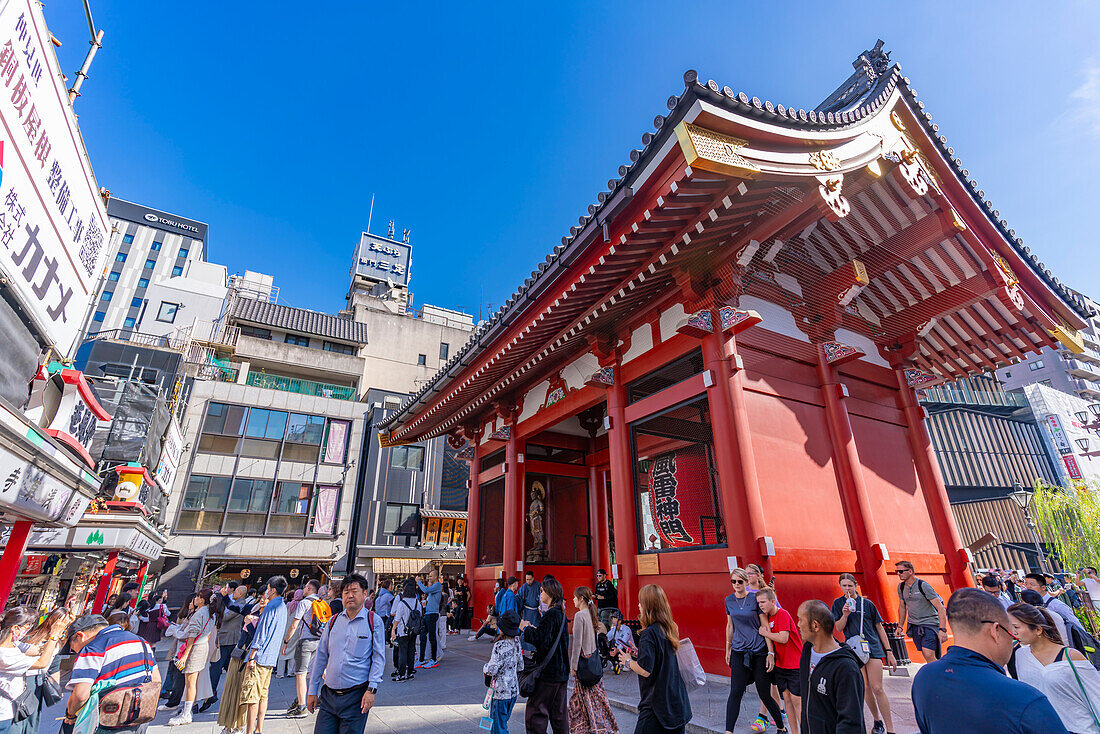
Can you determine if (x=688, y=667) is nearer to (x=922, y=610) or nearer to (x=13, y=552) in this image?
(x=922, y=610)

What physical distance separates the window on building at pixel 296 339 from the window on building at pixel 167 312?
54.1ft

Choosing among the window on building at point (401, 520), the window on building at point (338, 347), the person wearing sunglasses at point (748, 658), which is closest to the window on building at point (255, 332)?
the window on building at point (338, 347)

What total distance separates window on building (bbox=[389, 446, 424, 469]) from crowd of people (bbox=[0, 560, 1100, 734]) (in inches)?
989

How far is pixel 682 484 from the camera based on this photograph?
12516mm

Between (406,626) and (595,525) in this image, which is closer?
(406,626)

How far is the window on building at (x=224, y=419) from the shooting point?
95.1 ft

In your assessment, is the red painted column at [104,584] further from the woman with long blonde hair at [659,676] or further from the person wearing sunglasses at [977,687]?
the person wearing sunglasses at [977,687]

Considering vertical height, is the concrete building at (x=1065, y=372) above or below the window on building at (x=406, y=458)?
above

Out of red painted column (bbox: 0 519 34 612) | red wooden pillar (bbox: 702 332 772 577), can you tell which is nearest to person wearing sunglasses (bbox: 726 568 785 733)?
red wooden pillar (bbox: 702 332 772 577)

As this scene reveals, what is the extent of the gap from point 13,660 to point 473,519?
11.3 metres

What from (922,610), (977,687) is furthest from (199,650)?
(922,610)

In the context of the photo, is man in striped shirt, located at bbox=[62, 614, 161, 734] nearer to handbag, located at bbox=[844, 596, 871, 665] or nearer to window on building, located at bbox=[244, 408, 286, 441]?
handbag, located at bbox=[844, 596, 871, 665]

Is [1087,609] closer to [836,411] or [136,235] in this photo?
[836,411]

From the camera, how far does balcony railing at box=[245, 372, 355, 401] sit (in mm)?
32281
